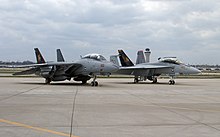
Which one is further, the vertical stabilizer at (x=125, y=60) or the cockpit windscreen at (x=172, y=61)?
the vertical stabilizer at (x=125, y=60)

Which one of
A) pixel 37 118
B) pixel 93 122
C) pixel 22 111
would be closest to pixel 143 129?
pixel 93 122

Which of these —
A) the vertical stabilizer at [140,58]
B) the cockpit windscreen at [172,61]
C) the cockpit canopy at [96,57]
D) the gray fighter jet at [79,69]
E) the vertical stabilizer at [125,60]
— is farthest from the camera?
the vertical stabilizer at [140,58]

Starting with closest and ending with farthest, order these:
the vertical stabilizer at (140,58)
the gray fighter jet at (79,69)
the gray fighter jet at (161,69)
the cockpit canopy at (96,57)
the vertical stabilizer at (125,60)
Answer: the gray fighter jet at (79,69), the cockpit canopy at (96,57), the gray fighter jet at (161,69), the vertical stabilizer at (125,60), the vertical stabilizer at (140,58)

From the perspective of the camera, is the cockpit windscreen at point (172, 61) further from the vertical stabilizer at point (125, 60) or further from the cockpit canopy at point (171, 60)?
the vertical stabilizer at point (125, 60)

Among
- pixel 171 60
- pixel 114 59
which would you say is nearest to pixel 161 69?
pixel 171 60

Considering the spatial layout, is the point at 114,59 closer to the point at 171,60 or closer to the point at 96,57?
the point at 171,60

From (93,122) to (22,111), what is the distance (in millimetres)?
2901

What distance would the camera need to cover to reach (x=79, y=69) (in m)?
24.4

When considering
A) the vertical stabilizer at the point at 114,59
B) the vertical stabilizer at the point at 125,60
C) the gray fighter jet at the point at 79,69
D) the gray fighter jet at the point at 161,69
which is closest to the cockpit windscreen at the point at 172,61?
the gray fighter jet at the point at 161,69

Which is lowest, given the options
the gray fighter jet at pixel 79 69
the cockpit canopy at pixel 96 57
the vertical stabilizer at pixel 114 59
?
the gray fighter jet at pixel 79 69

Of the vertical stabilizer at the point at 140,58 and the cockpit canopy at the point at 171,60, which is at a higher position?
the vertical stabilizer at the point at 140,58

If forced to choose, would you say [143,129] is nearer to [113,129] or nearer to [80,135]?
[113,129]

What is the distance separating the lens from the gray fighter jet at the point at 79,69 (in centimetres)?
2292

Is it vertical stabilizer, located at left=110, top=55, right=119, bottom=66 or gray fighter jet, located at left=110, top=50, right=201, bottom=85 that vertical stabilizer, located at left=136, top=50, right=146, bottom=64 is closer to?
vertical stabilizer, located at left=110, top=55, right=119, bottom=66
